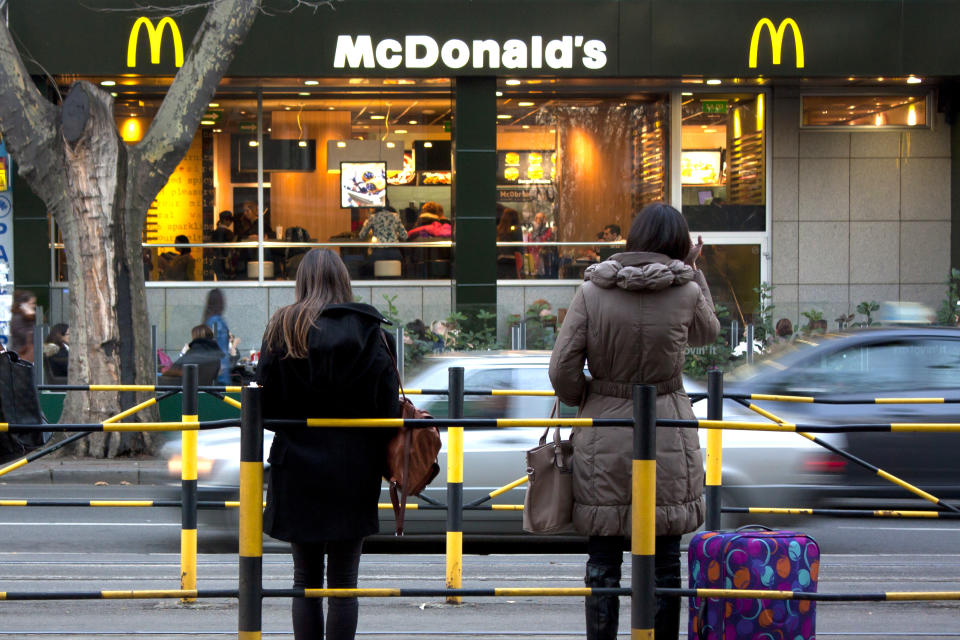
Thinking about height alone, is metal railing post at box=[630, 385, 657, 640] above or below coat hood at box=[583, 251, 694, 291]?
below

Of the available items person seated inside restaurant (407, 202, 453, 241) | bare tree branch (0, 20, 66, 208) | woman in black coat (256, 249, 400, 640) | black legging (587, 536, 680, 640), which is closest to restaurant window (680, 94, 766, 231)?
person seated inside restaurant (407, 202, 453, 241)

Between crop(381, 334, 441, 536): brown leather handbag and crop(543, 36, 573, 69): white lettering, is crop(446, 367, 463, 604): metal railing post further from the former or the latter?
crop(543, 36, 573, 69): white lettering

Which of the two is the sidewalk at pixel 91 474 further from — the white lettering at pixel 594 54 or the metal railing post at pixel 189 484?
the white lettering at pixel 594 54

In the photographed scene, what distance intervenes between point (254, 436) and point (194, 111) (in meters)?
9.99

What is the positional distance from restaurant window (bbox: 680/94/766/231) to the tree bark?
28.9 ft

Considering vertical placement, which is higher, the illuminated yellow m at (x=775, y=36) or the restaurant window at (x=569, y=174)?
the illuminated yellow m at (x=775, y=36)

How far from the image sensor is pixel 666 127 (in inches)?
779

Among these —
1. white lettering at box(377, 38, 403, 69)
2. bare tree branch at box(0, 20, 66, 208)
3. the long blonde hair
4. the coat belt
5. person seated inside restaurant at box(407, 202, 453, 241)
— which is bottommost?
the coat belt

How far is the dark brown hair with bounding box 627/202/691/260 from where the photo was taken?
448cm

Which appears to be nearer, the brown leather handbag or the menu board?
the brown leather handbag

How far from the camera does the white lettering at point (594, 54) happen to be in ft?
57.9

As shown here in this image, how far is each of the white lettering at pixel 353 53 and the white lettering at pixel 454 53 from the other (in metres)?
1.07

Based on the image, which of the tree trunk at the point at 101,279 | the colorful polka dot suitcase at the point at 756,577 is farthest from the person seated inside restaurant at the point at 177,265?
the colorful polka dot suitcase at the point at 756,577

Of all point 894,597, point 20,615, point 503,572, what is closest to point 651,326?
point 894,597
